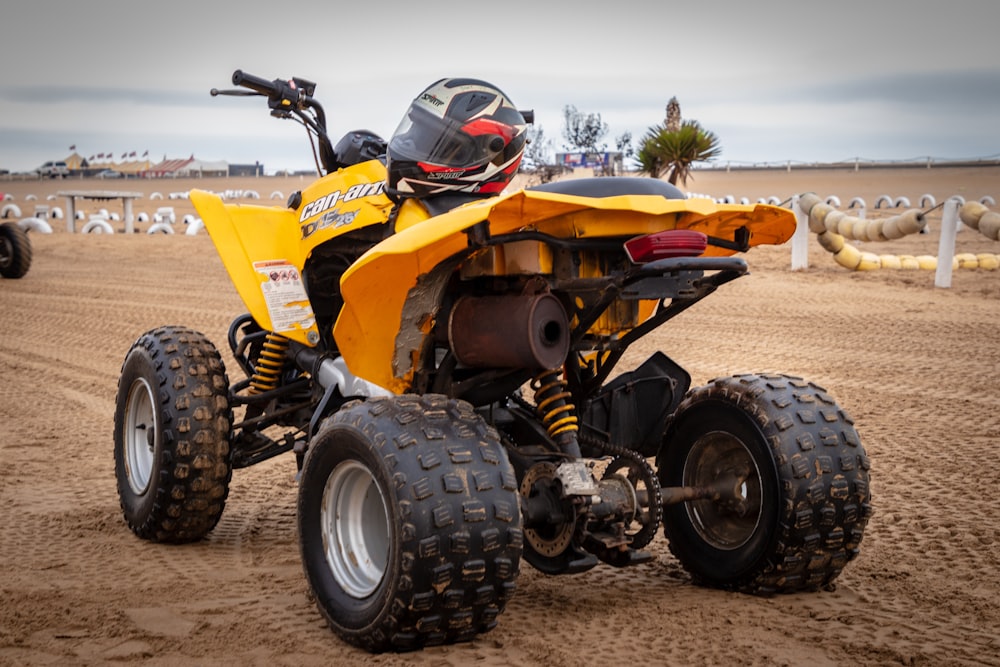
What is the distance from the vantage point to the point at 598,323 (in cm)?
427

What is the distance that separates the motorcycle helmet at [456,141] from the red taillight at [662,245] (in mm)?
970

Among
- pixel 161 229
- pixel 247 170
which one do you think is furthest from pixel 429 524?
pixel 247 170

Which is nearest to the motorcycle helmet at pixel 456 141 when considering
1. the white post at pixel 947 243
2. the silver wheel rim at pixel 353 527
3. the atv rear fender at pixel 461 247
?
the atv rear fender at pixel 461 247

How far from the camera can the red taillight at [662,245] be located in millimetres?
3705

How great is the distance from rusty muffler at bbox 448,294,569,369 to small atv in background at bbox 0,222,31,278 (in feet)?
54.7

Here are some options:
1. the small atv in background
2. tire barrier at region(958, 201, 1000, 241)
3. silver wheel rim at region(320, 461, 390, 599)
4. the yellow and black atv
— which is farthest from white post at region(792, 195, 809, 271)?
silver wheel rim at region(320, 461, 390, 599)

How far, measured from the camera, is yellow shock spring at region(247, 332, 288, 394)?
5609 mm

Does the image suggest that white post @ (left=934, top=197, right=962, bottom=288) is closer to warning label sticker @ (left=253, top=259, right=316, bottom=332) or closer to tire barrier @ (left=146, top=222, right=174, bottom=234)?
warning label sticker @ (left=253, top=259, right=316, bottom=332)

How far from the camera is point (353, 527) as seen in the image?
4121 mm

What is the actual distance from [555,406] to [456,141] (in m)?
1.12

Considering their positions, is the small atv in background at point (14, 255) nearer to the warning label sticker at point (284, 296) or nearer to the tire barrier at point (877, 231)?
the tire barrier at point (877, 231)

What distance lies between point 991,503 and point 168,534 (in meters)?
4.12

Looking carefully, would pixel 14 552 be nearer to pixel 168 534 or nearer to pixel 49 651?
pixel 168 534

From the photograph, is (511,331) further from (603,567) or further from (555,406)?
(603,567)
